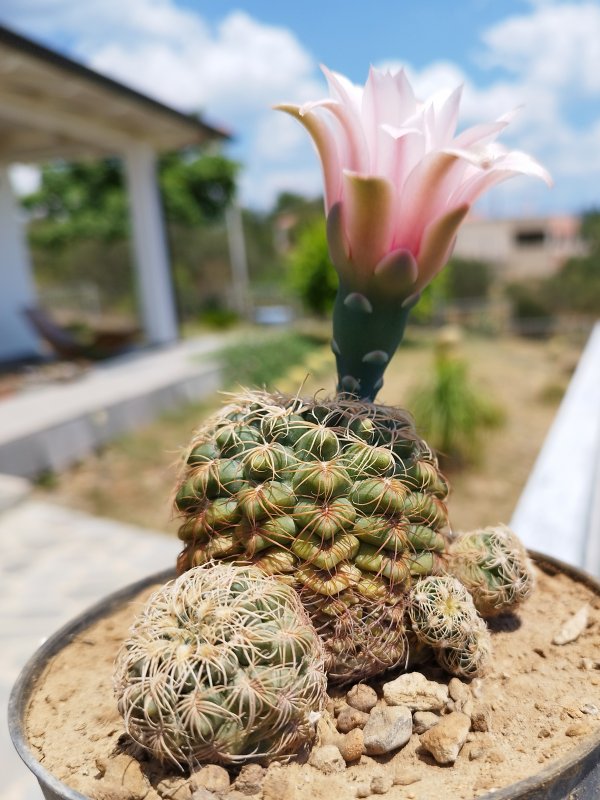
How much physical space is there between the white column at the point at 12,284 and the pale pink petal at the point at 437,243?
9.59m

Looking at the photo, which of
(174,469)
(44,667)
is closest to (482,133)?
(44,667)

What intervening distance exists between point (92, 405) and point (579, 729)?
17.8 feet

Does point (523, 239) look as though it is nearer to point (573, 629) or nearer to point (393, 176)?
point (573, 629)

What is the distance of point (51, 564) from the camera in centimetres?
359

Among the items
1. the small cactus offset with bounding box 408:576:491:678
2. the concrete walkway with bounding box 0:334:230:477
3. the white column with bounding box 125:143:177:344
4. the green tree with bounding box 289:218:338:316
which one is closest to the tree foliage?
the green tree with bounding box 289:218:338:316

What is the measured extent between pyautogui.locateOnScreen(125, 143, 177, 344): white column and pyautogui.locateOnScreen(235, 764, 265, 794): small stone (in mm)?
9206

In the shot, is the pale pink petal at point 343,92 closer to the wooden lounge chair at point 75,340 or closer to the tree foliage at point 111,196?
the wooden lounge chair at point 75,340

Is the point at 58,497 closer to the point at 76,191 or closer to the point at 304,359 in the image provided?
the point at 304,359

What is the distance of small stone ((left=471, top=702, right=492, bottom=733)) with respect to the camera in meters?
0.96

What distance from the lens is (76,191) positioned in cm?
2441

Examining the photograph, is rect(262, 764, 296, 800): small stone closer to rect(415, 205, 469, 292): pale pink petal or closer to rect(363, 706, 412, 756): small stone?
rect(363, 706, 412, 756): small stone

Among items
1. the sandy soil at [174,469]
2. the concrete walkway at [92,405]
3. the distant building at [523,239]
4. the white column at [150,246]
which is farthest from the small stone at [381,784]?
the distant building at [523,239]

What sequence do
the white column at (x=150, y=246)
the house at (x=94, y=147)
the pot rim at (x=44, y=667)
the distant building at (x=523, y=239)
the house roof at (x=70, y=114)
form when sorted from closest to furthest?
the pot rim at (x=44, y=667), the house roof at (x=70, y=114), the house at (x=94, y=147), the white column at (x=150, y=246), the distant building at (x=523, y=239)

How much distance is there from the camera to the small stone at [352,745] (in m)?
0.92
